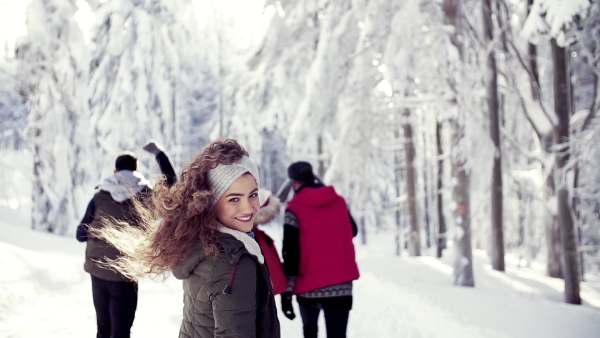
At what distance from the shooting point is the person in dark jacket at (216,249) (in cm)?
196

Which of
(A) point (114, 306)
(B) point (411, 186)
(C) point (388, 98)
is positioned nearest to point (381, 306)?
(A) point (114, 306)

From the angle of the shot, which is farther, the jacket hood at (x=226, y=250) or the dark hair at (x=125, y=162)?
the dark hair at (x=125, y=162)

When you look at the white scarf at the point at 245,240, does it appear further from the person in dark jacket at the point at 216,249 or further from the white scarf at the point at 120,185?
the white scarf at the point at 120,185

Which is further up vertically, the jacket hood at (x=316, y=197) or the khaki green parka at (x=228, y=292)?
the jacket hood at (x=316, y=197)

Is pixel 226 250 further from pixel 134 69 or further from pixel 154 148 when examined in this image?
pixel 134 69

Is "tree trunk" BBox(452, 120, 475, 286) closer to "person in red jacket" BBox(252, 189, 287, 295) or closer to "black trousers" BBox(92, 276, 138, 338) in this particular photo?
"person in red jacket" BBox(252, 189, 287, 295)

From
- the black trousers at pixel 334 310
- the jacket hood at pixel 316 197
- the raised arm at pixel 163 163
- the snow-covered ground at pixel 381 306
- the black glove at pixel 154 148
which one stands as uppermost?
the black glove at pixel 154 148

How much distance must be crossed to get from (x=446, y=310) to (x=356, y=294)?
270 centimetres

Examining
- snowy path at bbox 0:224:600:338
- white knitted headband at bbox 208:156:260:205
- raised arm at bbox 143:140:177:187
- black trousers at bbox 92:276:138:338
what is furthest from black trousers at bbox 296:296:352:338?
white knitted headband at bbox 208:156:260:205

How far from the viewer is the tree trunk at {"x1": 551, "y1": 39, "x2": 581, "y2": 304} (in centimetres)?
812

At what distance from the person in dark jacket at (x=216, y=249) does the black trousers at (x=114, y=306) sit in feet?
6.93

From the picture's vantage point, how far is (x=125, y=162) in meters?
4.41

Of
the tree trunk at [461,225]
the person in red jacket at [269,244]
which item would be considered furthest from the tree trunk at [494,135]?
the person in red jacket at [269,244]

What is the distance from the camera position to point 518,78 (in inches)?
510
